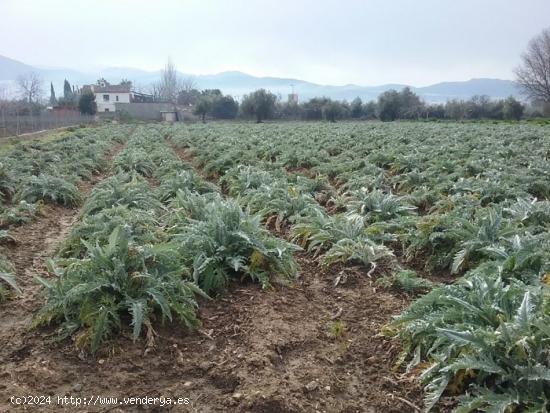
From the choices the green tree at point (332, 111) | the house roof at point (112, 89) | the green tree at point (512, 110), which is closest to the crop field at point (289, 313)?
the green tree at point (512, 110)

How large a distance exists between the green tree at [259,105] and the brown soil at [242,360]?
66.8 m

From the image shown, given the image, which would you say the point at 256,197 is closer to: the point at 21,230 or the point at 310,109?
the point at 21,230

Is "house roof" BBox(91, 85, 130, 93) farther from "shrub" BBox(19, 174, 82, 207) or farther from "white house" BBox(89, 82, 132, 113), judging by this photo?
"shrub" BBox(19, 174, 82, 207)

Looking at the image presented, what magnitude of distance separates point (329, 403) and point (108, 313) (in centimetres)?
191

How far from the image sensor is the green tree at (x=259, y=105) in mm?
70787

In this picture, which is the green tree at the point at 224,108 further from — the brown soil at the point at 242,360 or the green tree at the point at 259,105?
the brown soil at the point at 242,360

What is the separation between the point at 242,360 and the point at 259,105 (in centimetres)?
6884

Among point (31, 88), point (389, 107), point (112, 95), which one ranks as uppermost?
point (31, 88)

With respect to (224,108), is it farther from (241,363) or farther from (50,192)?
(241,363)

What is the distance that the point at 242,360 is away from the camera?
12.2 ft

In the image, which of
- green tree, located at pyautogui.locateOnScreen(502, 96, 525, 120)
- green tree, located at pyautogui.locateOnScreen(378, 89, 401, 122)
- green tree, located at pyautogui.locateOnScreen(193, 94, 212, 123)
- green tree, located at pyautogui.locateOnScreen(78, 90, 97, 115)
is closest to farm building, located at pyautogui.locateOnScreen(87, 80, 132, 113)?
green tree, located at pyautogui.locateOnScreen(78, 90, 97, 115)

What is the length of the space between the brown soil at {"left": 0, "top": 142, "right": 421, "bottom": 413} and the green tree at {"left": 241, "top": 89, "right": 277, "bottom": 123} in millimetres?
66792

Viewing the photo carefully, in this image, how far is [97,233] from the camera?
18.2ft

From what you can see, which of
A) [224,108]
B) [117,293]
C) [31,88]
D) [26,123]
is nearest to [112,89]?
[31,88]
